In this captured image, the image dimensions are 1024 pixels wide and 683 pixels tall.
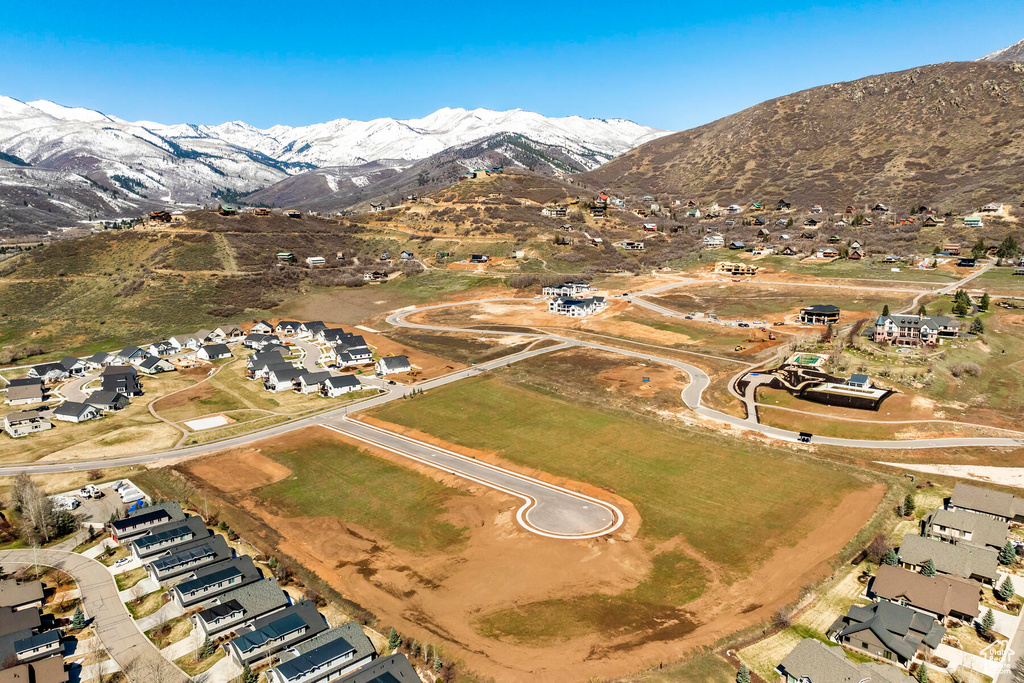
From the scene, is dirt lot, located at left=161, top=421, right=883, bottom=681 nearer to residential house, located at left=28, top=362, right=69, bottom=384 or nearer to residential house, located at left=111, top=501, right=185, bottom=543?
residential house, located at left=111, top=501, right=185, bottom=543

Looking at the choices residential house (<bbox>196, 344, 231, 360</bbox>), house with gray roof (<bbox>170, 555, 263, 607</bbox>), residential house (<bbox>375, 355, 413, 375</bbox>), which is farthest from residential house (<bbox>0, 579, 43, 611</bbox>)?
residential house (<bbox>196, 344, 231, 360</bbox>)

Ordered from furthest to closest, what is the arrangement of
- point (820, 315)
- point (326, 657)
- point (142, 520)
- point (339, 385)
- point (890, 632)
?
point (820, 315) < point (339, 385) < point (142, 520) < point (890, 632) < point (326, 657)

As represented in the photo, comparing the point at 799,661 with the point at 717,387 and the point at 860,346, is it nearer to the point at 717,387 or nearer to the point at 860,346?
the point at 717,387

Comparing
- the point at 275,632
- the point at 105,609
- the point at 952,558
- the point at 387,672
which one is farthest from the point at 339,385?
the point at 952,558

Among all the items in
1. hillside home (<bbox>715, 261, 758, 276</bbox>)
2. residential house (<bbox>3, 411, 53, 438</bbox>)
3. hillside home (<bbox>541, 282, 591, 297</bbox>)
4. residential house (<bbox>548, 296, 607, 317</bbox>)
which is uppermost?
hillside home (<bbox>715, 261, 758, 276</bbox>)

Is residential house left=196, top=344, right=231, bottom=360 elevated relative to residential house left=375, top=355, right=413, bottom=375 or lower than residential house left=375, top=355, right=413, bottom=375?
elevated

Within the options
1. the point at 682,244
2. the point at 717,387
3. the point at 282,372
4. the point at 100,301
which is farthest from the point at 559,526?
the point at 682,244

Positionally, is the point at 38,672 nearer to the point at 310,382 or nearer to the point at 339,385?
the point at 339,385
